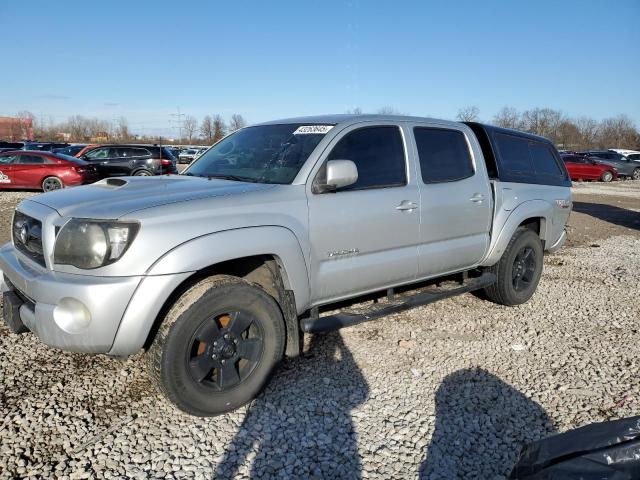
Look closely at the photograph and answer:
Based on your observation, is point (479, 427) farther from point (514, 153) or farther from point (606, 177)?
point (606, 177)

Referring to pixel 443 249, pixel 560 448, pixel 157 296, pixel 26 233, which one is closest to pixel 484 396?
pixel 443 249

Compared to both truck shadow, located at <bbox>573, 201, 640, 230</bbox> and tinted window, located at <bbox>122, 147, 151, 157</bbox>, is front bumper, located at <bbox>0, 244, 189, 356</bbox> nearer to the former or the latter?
truck shadow, located at <bbox>573, 201, 640, 230</bbox>

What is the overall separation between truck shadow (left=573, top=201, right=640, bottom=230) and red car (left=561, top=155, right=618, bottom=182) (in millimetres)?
13047

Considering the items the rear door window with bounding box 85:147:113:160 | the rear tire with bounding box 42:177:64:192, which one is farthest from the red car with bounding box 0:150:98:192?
the rear door window with bounding box 85:147:113:160

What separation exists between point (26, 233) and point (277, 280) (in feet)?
5.51

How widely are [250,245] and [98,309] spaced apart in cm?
93

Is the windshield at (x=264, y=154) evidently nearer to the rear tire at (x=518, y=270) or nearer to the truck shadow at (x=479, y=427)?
the truck shadow at (x=479, y=427)

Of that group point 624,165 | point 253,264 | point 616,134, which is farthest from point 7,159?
point 616,134

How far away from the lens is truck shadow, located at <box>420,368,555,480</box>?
2.63m

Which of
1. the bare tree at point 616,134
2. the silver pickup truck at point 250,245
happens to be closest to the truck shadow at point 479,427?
the silver pickup truck at point 250,245

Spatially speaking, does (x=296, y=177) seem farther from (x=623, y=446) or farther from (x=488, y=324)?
(x=488, y=324)

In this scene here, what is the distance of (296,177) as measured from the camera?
3.34 m

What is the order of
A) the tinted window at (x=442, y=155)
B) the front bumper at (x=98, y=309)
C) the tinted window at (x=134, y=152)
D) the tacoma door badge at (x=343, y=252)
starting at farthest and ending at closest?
the tinted window at (x=134, y=152)
the tinted window at (x=442, y=155)
the tacoma door badge at (x=343, y=252)
the front bumper at (x=98, y=309)

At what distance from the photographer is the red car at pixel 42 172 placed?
15461mm
